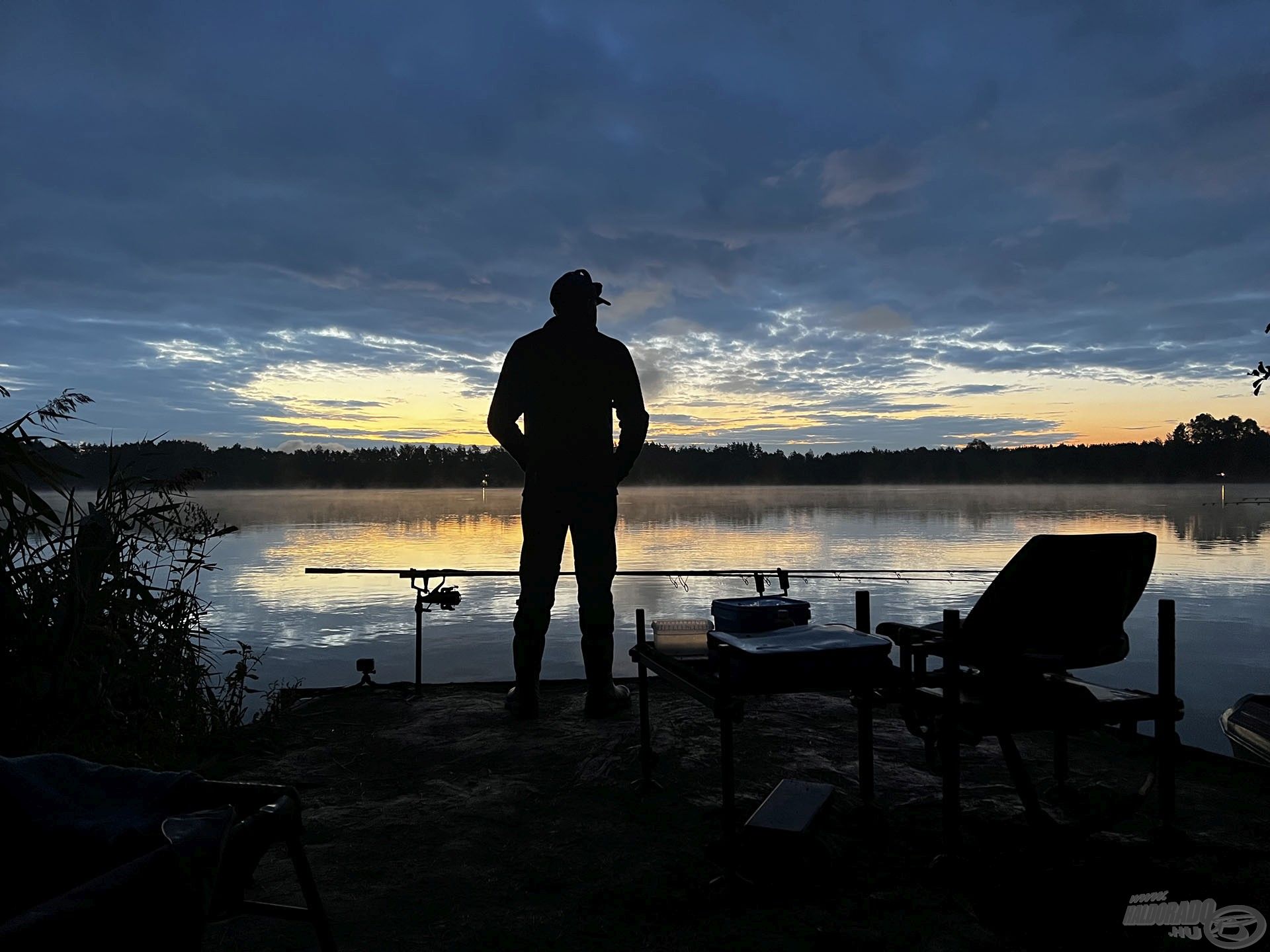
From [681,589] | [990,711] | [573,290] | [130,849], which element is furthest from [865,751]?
[681,589]

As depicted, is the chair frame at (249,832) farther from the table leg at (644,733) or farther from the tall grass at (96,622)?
the tall grass at (96,622)

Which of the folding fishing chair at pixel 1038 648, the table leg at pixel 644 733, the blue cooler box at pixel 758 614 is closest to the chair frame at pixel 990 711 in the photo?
the folding fishing chair at pixel 1038 648

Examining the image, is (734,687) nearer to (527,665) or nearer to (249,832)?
(249,832)

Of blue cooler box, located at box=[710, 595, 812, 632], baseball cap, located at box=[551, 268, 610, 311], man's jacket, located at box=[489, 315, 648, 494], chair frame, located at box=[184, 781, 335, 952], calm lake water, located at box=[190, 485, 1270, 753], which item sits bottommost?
calm lake water, located at box=[190, 485, 1270, 753]

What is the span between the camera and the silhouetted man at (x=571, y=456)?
5957 millimetres

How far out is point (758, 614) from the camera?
13.3ft

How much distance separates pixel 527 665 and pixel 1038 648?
347cm

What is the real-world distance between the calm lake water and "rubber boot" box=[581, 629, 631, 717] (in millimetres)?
4631

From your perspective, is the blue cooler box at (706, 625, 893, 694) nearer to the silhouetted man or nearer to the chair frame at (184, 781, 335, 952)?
the chair frame at (184, 781, 335, 952)

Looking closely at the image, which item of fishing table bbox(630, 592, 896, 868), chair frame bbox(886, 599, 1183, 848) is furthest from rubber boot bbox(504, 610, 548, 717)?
chair frame bbox(886, 599, 1183, 848)

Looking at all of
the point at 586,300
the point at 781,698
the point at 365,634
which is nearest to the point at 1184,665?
the point at 781,698

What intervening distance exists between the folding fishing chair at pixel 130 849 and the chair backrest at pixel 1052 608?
8.68 ft

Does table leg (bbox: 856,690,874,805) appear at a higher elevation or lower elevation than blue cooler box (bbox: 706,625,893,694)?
lower

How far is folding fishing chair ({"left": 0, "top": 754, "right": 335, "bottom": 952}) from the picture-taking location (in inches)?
54.0
